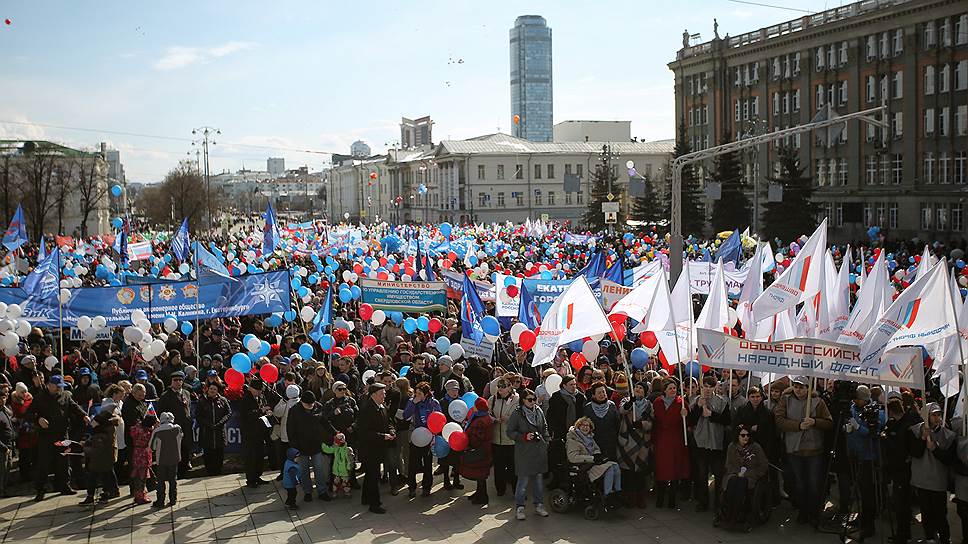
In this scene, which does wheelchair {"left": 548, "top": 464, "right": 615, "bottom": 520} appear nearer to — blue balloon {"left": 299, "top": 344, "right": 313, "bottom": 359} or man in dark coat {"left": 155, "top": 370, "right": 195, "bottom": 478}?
man in dark coat {"left": 155, "top": 370, "right": 195, "bottom": 478}

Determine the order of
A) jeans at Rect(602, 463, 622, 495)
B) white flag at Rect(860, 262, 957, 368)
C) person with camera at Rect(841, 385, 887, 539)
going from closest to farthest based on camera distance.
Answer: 1. person with camera at Rect(841, 385, 887, 539)
2. white flag at Rect(860, 262, 957, 368)
3. jeans at Rect(602, 463, 622, 495)

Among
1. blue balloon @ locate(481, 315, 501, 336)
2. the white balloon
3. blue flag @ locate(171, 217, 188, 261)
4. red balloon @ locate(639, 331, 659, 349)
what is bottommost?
red balloon @ locate(639, 331, 659, 349)

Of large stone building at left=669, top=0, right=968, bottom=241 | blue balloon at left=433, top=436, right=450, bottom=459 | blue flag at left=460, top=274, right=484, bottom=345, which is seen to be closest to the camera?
blue balloon at left=433, top=436, right=450, bottom=459

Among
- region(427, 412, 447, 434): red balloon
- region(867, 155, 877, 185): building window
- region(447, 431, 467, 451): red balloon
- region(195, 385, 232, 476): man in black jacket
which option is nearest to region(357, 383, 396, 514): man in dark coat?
region(427, 412, 447, 434): red balloon

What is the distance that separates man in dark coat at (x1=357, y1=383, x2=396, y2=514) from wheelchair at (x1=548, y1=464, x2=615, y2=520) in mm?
1887

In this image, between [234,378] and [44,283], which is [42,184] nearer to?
[44,283]

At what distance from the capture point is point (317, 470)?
11.5 metres

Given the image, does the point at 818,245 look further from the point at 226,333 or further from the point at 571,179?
the point at 571,179

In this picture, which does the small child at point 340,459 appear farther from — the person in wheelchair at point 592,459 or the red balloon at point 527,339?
the red balloon at point 527,339

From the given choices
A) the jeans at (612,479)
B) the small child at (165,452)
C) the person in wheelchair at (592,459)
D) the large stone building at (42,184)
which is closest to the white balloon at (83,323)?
the small child at (165,452)

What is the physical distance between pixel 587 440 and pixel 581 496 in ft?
1.99

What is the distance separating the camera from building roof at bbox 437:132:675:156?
110 meters

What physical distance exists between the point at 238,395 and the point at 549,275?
935cm

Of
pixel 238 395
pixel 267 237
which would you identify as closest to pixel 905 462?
pixel 238 395
